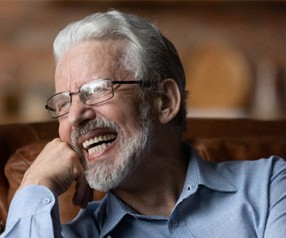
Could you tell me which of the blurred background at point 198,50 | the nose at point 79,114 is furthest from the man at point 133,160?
the blurred background at point 198,50

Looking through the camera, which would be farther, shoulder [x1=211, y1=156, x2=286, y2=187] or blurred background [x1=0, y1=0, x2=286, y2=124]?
blurred background [x1=0, y1=0, x2=286, y2=124]

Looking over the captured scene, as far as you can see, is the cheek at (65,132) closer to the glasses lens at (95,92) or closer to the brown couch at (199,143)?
the glasses lens at (95,92)

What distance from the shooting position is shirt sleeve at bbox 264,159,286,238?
5.40ft

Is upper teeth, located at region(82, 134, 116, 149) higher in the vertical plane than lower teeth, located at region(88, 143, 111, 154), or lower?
higher

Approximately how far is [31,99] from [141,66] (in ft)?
6.74

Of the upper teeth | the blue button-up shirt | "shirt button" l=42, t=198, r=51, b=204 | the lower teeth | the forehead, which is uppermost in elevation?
the forehead

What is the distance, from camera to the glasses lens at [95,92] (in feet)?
5.65

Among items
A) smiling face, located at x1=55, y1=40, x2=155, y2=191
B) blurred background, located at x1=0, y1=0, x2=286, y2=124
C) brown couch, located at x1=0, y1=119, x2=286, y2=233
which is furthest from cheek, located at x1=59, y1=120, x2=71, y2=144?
blurred background, located at x1=0, y1=0, x2=286, y2=124

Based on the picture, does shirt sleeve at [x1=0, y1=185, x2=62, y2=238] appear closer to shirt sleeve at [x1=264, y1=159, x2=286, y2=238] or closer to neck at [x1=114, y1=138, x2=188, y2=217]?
neck at [x1=114, y1=138, x2=188, y2=217]

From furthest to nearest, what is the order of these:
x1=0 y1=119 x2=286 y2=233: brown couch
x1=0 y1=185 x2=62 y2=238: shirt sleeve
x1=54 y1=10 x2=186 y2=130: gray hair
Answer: x1=0 y1=119 x2=286 y2=233: brown couch → x1=54 y1=10 x2=186 y2=130: gray hair → x1=0 y1=185 x2=62 y2=238: shirt sleeve

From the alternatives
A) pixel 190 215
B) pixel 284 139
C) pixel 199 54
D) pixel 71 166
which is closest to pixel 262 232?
pixel 190 215

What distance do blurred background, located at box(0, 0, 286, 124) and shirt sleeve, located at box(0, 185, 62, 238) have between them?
207 centimetres

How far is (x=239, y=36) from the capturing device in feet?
12.7

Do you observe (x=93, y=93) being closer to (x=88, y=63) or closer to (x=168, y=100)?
(x=88, y=63)
